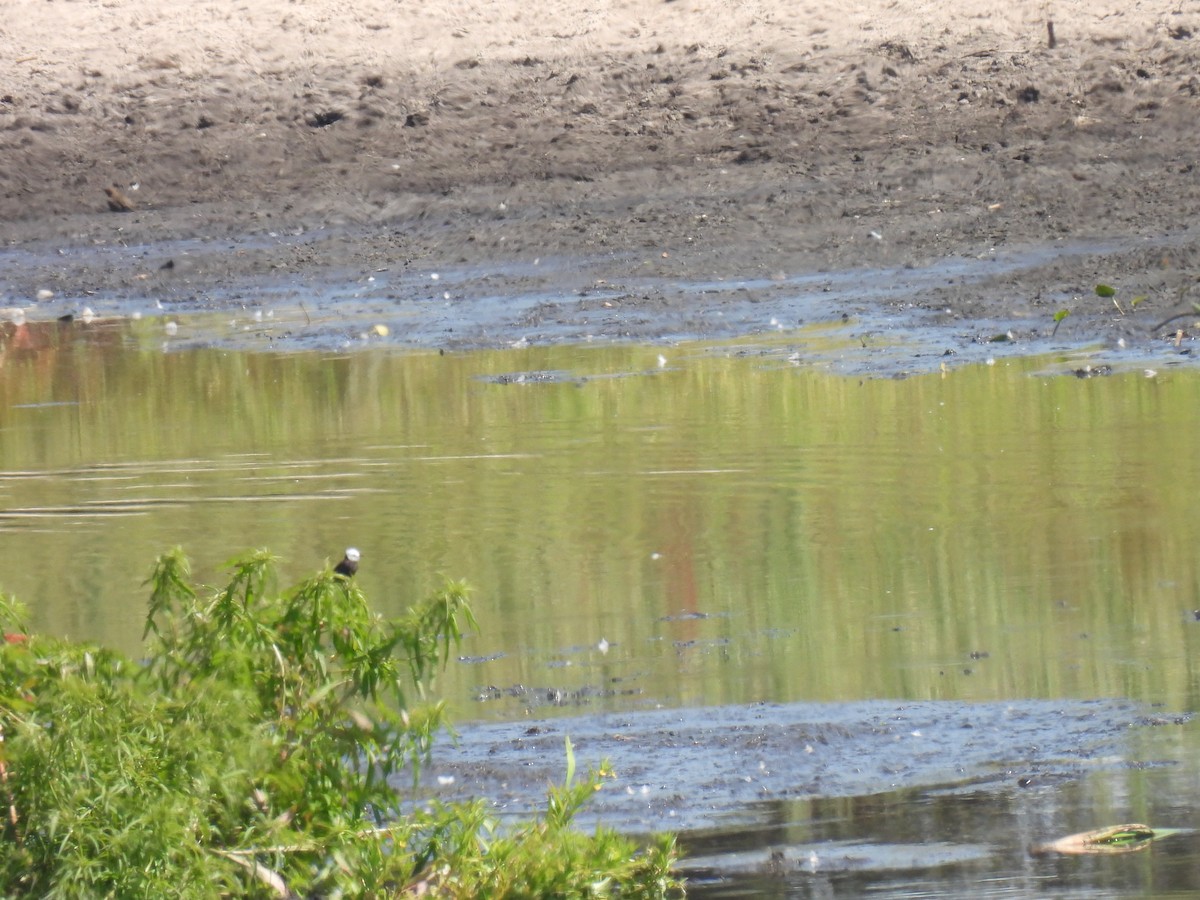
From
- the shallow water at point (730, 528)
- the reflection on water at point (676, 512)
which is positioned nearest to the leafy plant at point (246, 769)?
the shallow water at point (730, 528)

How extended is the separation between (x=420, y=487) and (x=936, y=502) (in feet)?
5.94

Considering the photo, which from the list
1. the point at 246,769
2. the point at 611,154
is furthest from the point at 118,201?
the point at 246,769

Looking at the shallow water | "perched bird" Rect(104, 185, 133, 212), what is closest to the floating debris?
the shallow water

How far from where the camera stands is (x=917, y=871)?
159 inches

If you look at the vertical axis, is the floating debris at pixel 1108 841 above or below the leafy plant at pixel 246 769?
below

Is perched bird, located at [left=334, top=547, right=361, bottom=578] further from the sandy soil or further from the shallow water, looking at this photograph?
the sandy soil

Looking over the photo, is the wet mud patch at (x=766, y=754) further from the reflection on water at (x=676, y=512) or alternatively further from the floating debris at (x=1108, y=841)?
the floating debris at (x=1108, y=841)

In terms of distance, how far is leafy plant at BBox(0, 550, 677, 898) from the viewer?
317 centimetres

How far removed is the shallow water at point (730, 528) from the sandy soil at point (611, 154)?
209 centimetres

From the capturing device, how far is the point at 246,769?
3357 millimetres

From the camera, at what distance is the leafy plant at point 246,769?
317 centimetres

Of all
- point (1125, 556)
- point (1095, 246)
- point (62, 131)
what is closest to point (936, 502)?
point (1125, 556)

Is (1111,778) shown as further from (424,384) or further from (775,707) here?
(424,384)

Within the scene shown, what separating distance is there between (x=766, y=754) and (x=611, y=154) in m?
11.2
